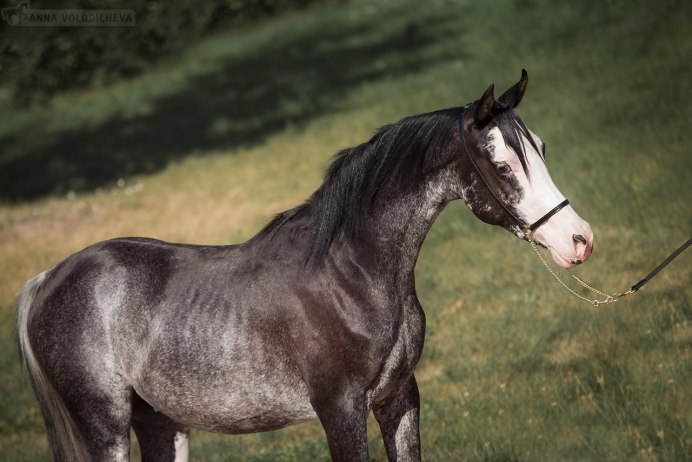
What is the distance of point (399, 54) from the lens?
21.0 meters

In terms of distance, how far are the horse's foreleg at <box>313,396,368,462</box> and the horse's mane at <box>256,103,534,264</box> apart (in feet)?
2.45

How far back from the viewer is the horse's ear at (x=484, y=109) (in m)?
4.12

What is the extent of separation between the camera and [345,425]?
14.6 ft

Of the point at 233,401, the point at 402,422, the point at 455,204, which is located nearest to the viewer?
the point at 233,401

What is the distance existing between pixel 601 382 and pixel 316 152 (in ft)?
31.4

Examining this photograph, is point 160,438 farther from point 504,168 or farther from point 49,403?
point 504,168

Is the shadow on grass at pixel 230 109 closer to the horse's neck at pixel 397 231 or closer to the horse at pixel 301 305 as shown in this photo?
the horse at pixel 301 305

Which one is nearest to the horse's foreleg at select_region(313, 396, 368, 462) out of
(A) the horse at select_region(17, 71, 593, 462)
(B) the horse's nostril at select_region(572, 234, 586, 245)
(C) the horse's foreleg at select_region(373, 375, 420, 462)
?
(A) the horse at select_region(17, 71, 593, 462)

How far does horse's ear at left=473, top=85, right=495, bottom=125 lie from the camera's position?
162 inches

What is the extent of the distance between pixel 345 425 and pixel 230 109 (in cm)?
1734

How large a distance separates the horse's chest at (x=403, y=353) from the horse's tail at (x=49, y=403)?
68.0 inches

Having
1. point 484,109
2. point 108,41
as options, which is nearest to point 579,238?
point 484,109

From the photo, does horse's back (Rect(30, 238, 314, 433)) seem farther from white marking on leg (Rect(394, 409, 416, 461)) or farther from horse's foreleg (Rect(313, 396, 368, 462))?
white marking on leg (Rect(394, 409, 416, 461))

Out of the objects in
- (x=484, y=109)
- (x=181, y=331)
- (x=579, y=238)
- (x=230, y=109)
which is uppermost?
(x=230, y=109)
